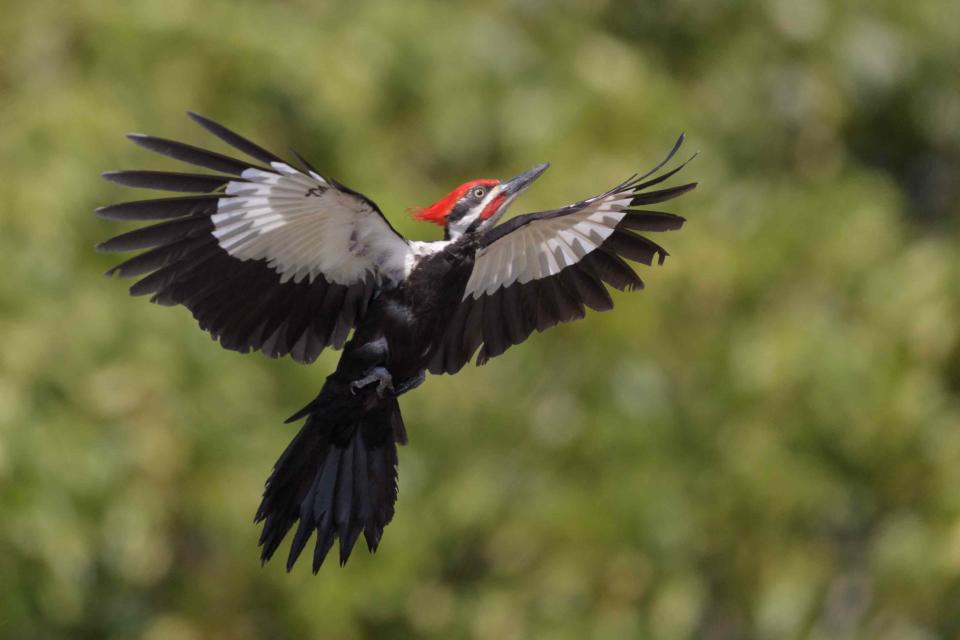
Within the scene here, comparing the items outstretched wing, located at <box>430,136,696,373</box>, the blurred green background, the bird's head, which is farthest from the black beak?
the blurred green background

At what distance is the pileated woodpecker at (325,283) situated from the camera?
161 inches

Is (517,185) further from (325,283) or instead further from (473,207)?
(325,283)

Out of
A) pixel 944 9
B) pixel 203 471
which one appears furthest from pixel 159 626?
pixel 944 9

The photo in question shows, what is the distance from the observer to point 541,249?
480 centimetres

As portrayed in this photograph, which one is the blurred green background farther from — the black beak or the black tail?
the black beak

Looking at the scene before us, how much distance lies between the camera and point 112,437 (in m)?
7.96

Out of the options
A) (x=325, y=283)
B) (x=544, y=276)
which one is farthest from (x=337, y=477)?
(x=544, y=276)

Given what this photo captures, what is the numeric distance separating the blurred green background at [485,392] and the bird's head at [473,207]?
3588 mm

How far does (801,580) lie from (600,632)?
3.90 feet

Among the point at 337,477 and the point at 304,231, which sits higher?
the point at 304,231

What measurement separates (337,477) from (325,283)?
525mm

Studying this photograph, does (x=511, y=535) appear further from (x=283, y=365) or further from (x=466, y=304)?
(x=466, y=304)

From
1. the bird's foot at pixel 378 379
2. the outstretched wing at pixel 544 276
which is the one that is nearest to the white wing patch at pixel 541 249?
the outstretched wing at pixel 544 276

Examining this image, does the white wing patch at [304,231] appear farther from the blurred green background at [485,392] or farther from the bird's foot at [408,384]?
the blurred green background at [485,392]
